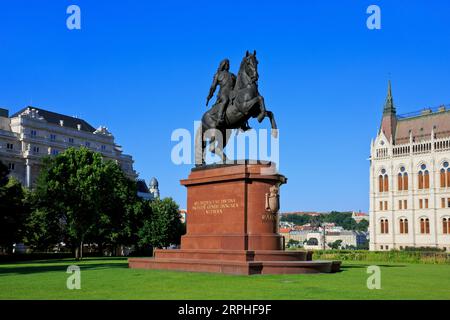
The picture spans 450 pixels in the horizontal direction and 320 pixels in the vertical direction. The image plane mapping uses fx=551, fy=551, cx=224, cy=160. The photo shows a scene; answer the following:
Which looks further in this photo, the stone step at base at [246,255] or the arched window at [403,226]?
the arched window at [403,226]

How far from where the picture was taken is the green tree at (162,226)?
8062 cm

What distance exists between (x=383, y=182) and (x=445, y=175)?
15358mm

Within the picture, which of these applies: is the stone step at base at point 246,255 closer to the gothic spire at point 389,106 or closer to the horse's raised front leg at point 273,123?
the horse's raised front leg at point 273,123

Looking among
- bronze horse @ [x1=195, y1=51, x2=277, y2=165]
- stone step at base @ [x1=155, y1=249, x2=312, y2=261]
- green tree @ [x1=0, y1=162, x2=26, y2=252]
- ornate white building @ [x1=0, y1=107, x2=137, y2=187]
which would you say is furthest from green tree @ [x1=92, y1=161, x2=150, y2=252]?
stone step at base @ [x1=155, y1=249, x2=312, y2=261]

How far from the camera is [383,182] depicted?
12750 centimetres

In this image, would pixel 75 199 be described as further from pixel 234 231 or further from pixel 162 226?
pixel 234 231

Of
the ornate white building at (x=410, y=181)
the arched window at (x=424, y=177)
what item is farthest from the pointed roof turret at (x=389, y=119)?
the arched window at (x=424, y=177)

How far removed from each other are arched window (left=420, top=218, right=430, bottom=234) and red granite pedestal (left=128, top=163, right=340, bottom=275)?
330 feet

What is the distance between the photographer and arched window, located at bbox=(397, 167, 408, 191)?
123 meters

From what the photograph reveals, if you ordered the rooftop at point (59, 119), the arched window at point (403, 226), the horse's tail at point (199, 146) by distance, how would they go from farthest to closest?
1. the arched window at point (403, 226)
2. the rooftop at point (59, 119)
3. the horse's tail at point (199, 146)

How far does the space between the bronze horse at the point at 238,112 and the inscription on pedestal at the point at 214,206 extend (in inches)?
97.3

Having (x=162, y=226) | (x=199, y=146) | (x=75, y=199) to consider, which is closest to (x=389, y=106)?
(x=162, y=226)
